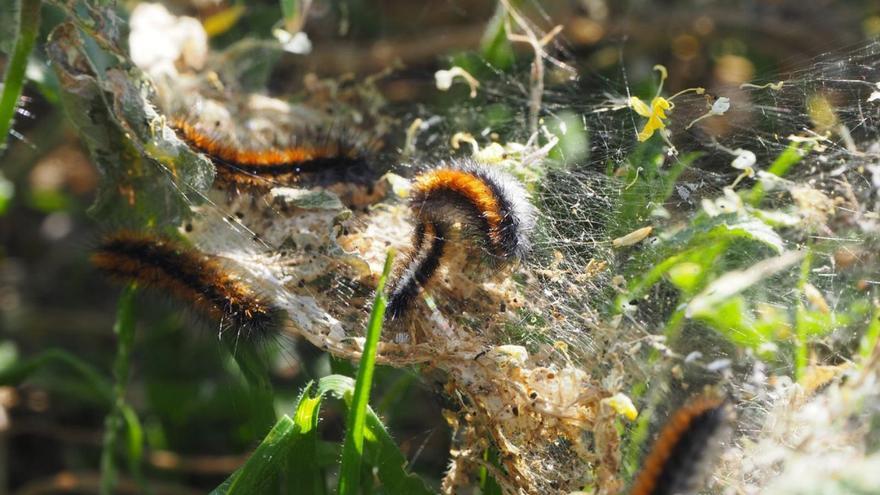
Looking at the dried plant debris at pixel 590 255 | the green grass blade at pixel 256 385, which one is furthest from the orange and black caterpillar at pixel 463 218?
the green grass blade at pixel 256 385

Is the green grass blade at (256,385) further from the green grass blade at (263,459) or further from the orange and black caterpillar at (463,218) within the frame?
the orange and black caterpillar at (463,218)

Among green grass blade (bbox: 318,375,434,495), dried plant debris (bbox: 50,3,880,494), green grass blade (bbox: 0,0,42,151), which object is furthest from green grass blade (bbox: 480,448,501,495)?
green grass blade (bbox: 0,0,42,151)

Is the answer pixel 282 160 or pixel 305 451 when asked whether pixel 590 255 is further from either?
pixel 282 160

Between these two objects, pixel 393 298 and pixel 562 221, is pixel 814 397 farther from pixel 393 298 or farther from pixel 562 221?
pixel 393 298

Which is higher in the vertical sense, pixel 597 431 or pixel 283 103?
pixel 283 103

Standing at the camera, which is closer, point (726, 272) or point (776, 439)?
point (776, 439)

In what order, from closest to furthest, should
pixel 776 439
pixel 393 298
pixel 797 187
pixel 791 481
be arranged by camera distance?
pixel 791 481 → pixel 776 439 → pixel 393 298 → pixel 797 187

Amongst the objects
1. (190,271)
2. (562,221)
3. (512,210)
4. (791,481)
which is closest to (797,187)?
(562,221)
